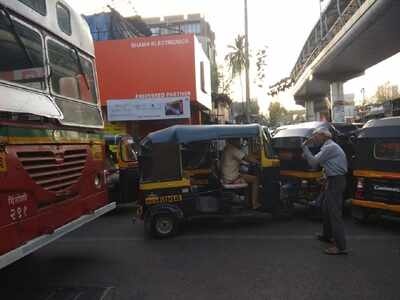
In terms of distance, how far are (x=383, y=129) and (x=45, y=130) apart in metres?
5.65

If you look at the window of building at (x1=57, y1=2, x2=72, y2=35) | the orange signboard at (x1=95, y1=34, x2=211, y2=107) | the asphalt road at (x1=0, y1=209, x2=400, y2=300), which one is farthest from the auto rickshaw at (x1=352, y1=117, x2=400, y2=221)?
the orange signboard at (x1=95, y1=34, x2=211, y2=107)

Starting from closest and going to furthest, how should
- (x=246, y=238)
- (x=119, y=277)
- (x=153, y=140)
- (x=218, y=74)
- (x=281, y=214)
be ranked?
(x=119, y=277)
(x=246, y=238)
(x=153, y=140)
(x=281, y=214)
(x=218, y=74)

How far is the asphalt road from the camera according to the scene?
14.7 feet

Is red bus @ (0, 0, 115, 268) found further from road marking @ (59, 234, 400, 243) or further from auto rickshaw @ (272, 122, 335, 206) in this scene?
auto rickshaw @ (272, 122, 335, 206)

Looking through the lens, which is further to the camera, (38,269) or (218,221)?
(218,221)

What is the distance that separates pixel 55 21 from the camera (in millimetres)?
5074

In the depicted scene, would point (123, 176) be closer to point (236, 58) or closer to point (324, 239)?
point (324, 239)

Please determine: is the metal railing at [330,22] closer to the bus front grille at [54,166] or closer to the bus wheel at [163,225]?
the bus wheel at [163,225]

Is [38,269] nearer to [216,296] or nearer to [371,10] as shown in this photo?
[216,296]

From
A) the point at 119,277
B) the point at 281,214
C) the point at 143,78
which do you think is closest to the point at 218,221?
the point at 281,214

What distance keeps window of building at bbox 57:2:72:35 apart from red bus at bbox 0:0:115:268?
0.05ft

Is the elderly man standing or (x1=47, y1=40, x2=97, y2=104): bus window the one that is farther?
the elderly man standing

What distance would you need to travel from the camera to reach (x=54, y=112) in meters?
4.58

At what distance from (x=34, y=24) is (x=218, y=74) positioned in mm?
41901
